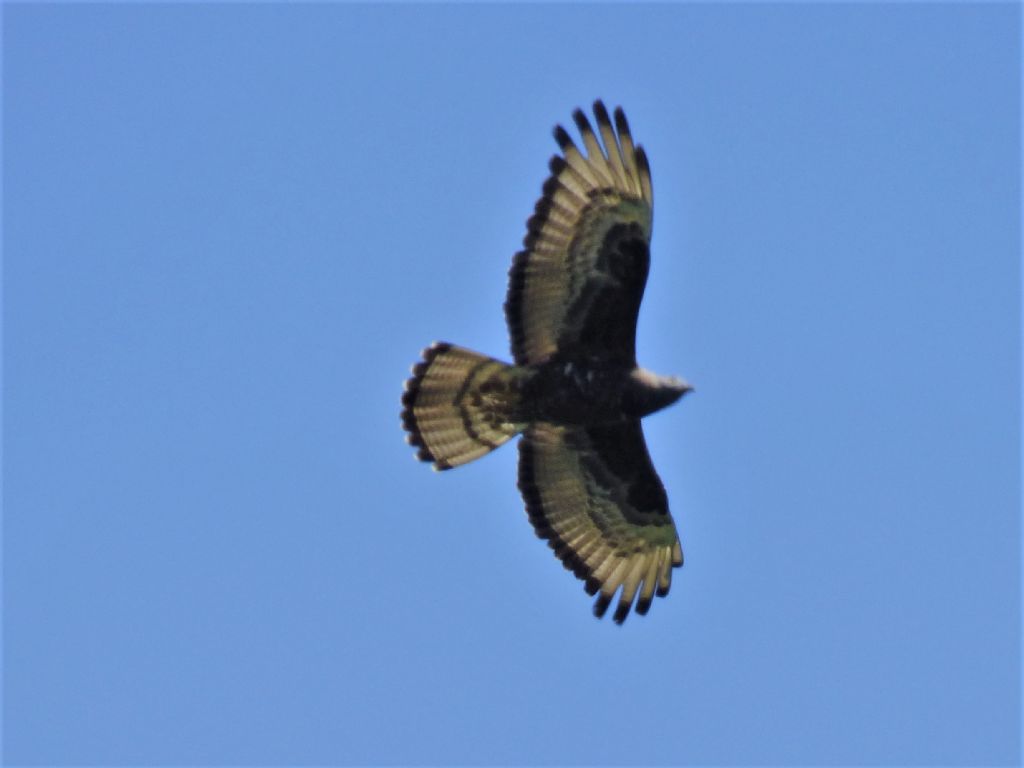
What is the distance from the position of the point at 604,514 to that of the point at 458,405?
1839 millimetres

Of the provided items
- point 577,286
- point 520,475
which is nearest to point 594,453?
point 520,475

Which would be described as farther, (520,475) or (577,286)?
(520,475)

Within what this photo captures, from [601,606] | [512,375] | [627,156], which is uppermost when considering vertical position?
[627,156]

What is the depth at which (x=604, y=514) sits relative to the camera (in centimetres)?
1827

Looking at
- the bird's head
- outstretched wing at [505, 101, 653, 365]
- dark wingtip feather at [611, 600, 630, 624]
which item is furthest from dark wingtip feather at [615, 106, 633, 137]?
dark wingtip feather at [611, 600, 630, 624]

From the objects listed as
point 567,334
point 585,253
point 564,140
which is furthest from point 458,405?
point 564,140

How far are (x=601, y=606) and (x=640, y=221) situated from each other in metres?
3.49

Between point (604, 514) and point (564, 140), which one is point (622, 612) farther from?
point (564, 140)

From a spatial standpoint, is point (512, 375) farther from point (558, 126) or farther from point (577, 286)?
point (558, 126)

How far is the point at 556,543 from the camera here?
1828cm

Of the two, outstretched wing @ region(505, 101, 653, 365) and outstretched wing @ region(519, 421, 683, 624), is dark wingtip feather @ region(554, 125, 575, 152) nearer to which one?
outstretched wing @ region(505, 101, 653, 365)

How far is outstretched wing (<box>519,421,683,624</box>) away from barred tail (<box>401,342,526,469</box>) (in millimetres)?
664

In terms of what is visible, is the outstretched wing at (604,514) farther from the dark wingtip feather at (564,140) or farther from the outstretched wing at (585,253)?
the dark wingtip feather at (564,140)

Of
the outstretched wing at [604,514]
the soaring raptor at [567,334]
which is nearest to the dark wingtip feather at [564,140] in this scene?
the soaring raptor at [567,334]
